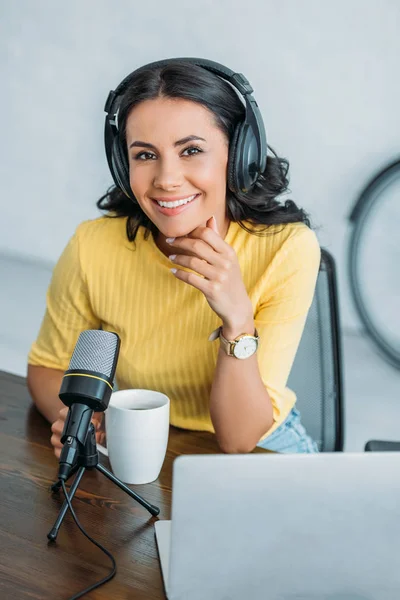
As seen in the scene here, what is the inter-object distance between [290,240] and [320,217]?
1.81 m

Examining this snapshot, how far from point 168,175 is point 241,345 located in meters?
0.30

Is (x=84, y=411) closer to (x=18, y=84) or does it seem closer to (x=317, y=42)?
(x=317, y=42)

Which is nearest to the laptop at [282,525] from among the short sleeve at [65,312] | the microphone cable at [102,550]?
the microphone cable at [102,550]

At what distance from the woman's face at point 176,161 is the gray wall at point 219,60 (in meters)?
1.87

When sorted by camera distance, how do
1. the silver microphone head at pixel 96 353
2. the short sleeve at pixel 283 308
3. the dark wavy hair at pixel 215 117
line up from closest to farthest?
the silver microphone head at pixel 96 353
the dark wavy hair at pixel 215 117
the short sleeve at pixel 283 308

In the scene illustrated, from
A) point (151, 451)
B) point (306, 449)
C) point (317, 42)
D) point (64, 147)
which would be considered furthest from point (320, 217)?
point (151, 451)

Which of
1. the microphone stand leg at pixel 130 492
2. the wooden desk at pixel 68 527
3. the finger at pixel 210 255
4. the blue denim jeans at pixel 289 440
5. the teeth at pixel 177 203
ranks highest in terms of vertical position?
the teeth at pixel 177 203

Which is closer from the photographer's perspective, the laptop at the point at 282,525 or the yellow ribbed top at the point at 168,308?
the laptop at the point at 282,525

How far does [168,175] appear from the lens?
49.0 inches

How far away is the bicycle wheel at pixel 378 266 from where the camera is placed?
3.08m

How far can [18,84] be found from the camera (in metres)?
3.65

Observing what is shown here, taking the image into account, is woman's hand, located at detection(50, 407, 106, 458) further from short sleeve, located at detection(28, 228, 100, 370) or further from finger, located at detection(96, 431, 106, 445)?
short sleeve, located at detection(28, 228, 100, 370)

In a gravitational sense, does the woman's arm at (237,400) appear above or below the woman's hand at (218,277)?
below

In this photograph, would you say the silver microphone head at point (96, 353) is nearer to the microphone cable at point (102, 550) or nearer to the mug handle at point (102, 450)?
the microphone cable at point (102, 550)
